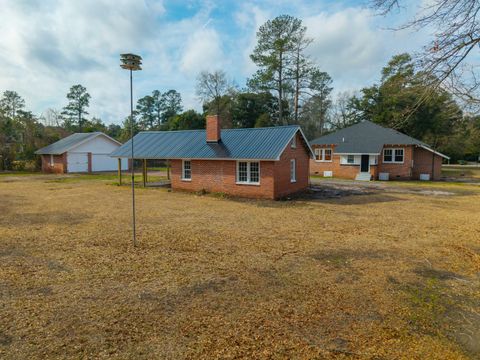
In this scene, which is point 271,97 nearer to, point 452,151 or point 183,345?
point 452,151

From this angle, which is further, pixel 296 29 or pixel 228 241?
pixel 296 29

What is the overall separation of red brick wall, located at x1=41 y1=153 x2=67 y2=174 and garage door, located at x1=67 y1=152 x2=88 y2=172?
504mm

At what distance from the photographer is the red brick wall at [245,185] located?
689 inches

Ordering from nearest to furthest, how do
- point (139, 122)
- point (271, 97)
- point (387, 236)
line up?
1. point (387, 236)
2. point (271, 97)
3. point (139, 122)

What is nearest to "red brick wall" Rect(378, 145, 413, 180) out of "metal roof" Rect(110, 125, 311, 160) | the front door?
the front door

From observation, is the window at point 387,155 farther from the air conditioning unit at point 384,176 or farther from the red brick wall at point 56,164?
the red brick wall at point 56,164

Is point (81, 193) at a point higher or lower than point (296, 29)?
lower

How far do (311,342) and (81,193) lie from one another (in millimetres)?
19031

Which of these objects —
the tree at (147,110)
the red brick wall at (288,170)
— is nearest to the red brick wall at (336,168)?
the red brick wall at (288,170)

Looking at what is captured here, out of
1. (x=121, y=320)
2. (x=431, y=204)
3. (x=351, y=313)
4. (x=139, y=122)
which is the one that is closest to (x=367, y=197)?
(x=431, y=204)

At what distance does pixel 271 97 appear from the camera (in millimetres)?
48062

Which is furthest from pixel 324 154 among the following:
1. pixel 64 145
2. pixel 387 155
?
pixel 64 145

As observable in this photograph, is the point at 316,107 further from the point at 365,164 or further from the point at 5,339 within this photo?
the point at 5,339

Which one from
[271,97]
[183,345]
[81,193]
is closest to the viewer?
[183,345]
